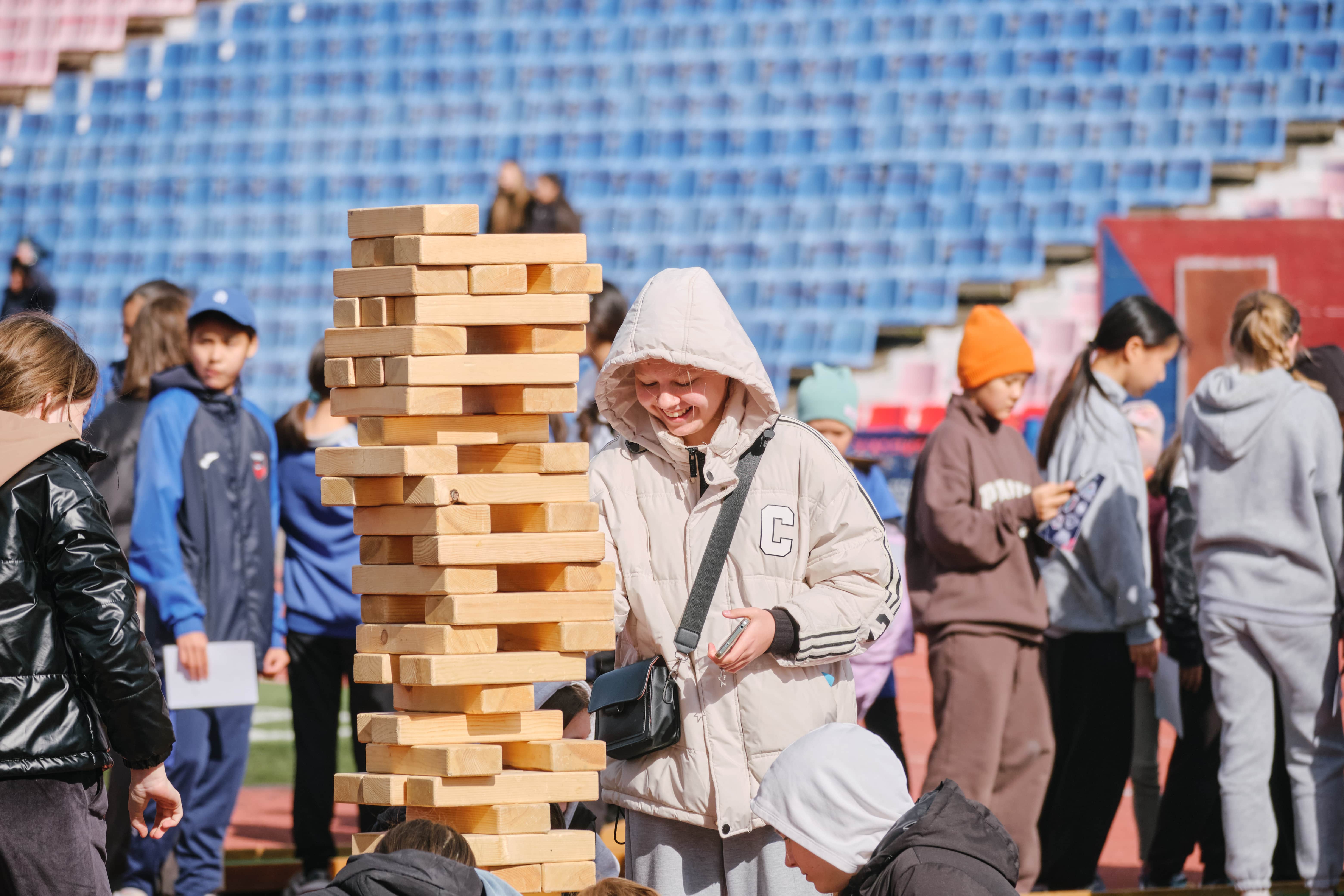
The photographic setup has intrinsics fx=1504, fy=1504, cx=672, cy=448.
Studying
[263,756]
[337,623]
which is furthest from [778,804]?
[263,756]

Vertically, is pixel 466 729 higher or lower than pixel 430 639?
lower

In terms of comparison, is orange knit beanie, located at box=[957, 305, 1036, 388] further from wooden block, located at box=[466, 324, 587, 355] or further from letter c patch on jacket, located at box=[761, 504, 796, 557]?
wooden block, located at box=[466, 324, 587, 355]

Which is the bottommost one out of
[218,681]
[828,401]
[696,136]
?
[218,681]

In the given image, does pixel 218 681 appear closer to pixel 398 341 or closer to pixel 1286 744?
pixel 398 341

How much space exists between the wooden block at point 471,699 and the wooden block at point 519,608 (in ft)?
0.46

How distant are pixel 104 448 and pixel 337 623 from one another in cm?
102

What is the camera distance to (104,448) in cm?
A: 532

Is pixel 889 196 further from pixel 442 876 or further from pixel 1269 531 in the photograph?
pixel 442 876

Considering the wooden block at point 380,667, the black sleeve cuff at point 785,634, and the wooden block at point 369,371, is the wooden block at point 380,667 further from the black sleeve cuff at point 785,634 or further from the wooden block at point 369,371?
the black sleeve cuff at point 785,634

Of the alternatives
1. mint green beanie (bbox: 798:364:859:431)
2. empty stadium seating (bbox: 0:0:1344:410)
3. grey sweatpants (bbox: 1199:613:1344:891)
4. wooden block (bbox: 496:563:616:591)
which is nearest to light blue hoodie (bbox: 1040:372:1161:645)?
grey sweatpants (bbox: 1199:613:1344:891)

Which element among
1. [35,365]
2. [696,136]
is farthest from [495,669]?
[696,136]

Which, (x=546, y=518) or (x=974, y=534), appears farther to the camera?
(x=974, y=534)

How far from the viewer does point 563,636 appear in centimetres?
315

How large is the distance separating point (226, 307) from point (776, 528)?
2552mm
